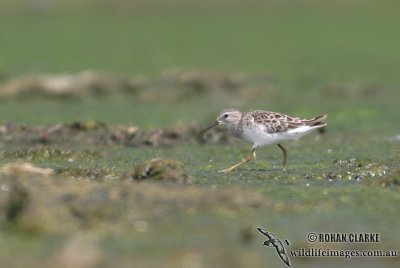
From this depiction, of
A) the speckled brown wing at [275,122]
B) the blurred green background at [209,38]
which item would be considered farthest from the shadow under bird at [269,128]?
the blurred green background at [209,38]

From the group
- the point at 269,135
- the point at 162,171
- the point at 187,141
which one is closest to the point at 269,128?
the point at 269,135

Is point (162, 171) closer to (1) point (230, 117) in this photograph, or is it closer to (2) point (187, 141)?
(1) point (230, 117)

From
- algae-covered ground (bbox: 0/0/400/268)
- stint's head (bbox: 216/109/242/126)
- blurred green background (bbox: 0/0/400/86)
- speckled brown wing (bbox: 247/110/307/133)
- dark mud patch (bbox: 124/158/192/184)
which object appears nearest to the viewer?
algae-covered ground (bbox: 0/0/400/268)

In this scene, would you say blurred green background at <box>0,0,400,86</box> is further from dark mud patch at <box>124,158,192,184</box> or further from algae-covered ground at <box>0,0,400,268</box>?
dark mud patch at <box>124,158,192,184</box>

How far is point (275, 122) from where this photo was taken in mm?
16188

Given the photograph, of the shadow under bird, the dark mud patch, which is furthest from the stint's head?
the dark mud patch

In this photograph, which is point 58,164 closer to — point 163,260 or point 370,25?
point 163,260

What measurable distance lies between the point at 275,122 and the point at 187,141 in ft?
14.7

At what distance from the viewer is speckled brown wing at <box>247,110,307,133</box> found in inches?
637

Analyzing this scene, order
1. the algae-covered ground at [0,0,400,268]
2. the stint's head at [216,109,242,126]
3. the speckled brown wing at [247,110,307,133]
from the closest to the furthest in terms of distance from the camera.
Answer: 1. the algae-covered ground at [0,0,400,268]
2. the speckled brown wing at [247,110,307,133]
3. the stint's head at [216,109,242,126]

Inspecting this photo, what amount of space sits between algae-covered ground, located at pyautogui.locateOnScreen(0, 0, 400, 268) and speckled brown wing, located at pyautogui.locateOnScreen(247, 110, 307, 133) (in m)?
0.72

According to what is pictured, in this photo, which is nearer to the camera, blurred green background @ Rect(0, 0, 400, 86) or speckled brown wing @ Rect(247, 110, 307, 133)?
speckled brown wing @ Rect(247, 110, 307, 133)

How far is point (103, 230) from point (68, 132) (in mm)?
9623

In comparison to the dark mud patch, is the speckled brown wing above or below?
below
